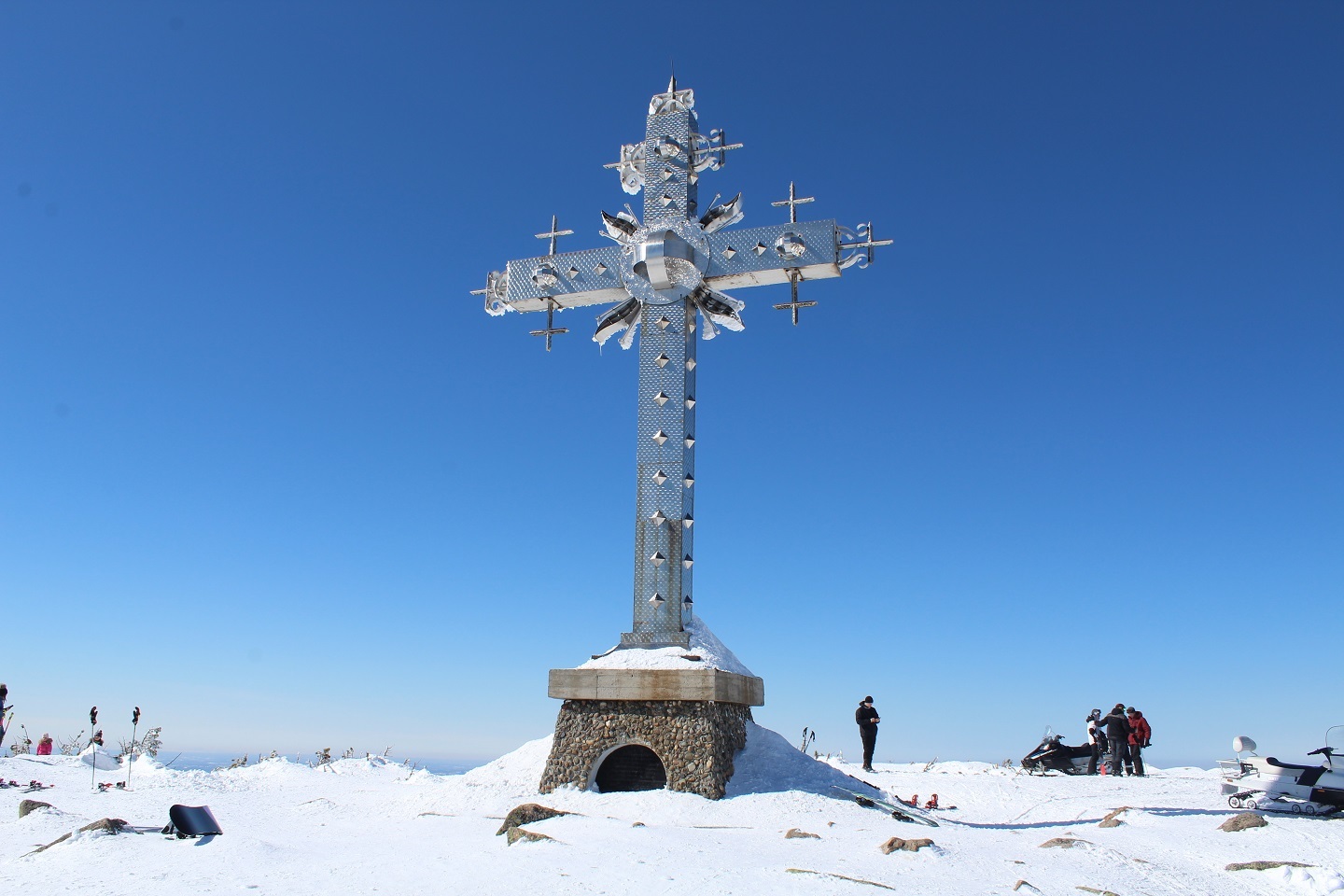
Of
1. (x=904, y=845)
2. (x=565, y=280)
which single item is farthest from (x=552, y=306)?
(x=904, y=845)

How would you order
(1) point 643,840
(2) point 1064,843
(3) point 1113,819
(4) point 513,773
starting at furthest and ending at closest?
(4) point 513,773 → (3) point 1113,819 → (2) point 1064,843 → (1) point 643,840

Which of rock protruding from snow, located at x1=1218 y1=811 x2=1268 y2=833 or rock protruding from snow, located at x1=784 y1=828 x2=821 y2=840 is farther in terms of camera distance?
rock protruding from snow, located at x1=1218 y1=811 x2=1268 y2=833

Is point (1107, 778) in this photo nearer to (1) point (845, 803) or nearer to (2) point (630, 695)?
(1) point (845, 803)

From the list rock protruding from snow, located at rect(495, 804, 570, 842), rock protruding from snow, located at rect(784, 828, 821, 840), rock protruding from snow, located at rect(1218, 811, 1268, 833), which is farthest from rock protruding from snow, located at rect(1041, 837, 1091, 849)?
rock protruding from snow, located at rect(495, 804, 570, 842)

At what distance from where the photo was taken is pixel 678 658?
13.7 metres

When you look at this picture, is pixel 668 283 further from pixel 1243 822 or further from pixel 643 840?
pixel 1243 822

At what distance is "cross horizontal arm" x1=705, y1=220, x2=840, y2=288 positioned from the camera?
15523 millimetres

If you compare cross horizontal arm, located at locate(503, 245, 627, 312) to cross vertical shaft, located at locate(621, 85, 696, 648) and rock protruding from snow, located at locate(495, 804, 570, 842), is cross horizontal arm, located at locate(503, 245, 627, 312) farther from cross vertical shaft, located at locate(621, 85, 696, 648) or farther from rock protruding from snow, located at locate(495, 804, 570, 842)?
rock protruding from snow, located at locate(495, 804, 570, 842)

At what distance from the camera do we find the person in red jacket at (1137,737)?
18.4 m

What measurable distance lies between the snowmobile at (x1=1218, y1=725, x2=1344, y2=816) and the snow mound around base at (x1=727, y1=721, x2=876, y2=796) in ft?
16.5

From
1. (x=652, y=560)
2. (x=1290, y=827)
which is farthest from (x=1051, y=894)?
(x=652, y=560)

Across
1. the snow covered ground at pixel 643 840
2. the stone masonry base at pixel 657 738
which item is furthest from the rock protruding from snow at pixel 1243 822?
the stone masonry base at pixel 657 738

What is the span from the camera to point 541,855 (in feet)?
28.0

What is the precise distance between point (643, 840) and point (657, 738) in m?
3.67
